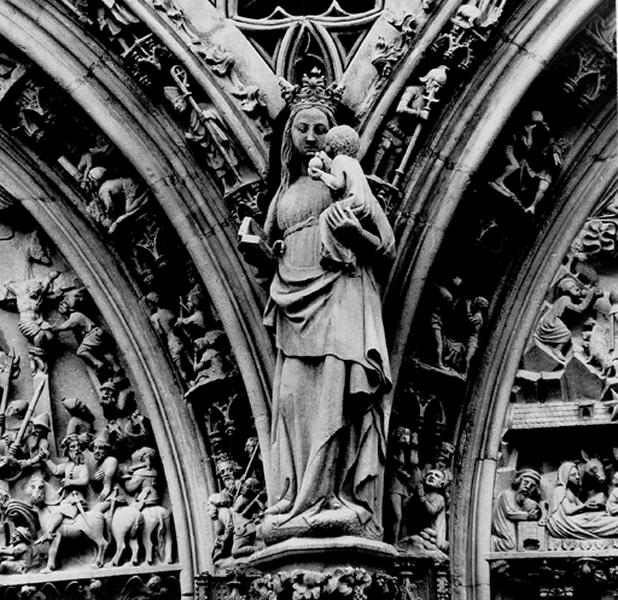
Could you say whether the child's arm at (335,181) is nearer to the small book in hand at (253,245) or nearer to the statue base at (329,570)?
the small book in hand at (253,245)

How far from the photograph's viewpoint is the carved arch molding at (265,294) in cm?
1152

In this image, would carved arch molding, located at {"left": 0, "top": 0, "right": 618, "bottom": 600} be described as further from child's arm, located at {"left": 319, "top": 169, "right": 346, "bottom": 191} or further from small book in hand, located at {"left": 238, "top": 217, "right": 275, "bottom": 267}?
child's arm, located at {"left": 319, "top": 169, "right": 346, "bottom": 191}

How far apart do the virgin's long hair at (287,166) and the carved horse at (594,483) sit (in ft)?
7.49

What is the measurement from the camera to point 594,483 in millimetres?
11539

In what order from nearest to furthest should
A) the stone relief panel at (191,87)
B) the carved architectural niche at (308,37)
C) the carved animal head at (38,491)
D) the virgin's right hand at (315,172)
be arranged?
the virgin's right hand at (315,172)
the stone relief panel at (191,87)
the carved architectural niche at (308,37)
the carved animal head at (38,491)

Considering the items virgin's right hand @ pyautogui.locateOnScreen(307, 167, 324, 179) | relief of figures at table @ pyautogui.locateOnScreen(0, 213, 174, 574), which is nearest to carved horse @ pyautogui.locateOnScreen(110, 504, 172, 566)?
relief of figures at table @ pyautogui.locateOnScreen(0, 213, 174, 574)

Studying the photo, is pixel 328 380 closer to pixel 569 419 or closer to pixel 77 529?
pixel 569 419

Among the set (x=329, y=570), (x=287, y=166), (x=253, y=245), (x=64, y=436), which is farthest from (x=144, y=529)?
(x=287, y=166)

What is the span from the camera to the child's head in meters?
11.2

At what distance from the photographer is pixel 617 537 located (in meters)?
11.3

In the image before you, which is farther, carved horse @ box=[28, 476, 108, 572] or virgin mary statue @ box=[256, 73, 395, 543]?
carved horse @ box=[28, 476, 108, 572]

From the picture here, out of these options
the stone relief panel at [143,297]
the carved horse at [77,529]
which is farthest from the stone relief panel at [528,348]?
the carved horse at [77,529]

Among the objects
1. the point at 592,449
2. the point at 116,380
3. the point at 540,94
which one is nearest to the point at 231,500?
the point at 116,380

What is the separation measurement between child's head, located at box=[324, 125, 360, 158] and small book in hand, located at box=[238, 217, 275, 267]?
61 centimetres
